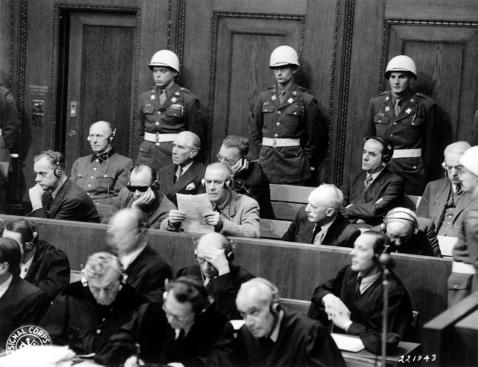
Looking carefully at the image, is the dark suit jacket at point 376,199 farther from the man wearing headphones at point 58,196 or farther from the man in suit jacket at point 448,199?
the man wearing headphones at point 58,196

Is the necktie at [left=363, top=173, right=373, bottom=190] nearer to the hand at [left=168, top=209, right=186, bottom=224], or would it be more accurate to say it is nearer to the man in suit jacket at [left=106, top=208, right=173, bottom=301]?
the hand at [left=168, top=209, right=186, bottom=224]

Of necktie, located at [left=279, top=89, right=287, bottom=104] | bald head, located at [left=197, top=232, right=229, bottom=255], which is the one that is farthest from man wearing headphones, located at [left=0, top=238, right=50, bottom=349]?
necktie, located at [left=279, top=89, right=287, bottom=104]

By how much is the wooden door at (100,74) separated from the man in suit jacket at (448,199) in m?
3.35

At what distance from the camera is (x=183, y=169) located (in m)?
8.08

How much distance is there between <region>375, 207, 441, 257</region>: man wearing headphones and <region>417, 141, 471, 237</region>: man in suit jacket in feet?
2.58

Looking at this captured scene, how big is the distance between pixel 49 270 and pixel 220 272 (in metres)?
1.13

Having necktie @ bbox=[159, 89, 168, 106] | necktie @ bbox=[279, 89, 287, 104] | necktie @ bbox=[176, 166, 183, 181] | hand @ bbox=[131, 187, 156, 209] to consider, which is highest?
necktie @ bbox=[279, 89, 287, 104]

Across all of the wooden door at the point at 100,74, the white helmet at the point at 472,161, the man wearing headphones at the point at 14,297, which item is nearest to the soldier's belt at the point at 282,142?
the wooden door at the point at 100,74

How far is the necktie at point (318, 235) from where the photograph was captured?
6.62 metres

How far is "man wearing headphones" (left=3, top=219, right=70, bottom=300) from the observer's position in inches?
241

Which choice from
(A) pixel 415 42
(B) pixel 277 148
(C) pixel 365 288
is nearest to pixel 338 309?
(C) pixel 365 288

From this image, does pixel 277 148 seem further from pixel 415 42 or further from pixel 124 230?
pixel 124 230

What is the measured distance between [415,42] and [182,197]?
10.3 ft

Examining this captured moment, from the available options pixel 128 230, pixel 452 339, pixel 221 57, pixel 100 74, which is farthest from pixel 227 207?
pixel 100 74
